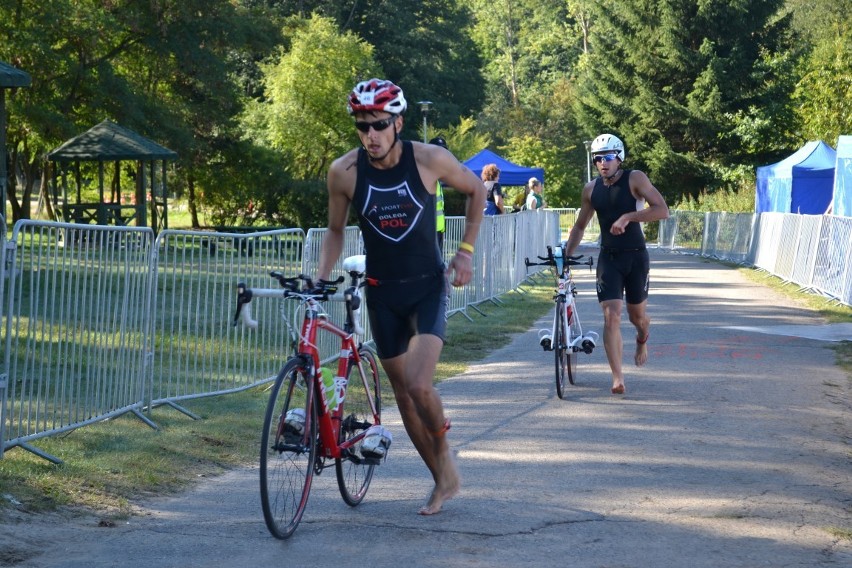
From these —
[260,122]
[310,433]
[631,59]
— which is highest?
[631,59]

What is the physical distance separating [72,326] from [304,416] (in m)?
2.53

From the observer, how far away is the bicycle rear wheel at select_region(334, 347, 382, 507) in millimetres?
6469

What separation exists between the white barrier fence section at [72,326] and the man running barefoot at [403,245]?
6.29 feet

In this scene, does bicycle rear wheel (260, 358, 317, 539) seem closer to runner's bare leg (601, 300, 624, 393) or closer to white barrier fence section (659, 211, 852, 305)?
runner's bare leg (601, 300, 624, 393)

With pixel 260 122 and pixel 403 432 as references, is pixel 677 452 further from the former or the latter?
pixel 260 122

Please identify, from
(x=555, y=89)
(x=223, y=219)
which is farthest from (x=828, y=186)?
(x=555, y=89)

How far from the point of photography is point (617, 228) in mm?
10430

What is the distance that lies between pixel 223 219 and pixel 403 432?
1490 inches

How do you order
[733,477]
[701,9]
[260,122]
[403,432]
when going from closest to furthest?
[733,477], [403,432], [260,122], [701,9]

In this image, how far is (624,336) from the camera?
49.8 feet

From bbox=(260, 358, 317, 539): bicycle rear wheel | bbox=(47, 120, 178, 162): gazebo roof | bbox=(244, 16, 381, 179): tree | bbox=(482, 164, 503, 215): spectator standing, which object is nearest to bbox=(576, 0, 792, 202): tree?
bbox=(244, 16, 381, 179): tree

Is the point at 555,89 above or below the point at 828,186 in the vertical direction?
above

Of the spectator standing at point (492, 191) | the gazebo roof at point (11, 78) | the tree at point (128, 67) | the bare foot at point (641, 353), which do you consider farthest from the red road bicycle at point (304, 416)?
the tree at point (128, 67)

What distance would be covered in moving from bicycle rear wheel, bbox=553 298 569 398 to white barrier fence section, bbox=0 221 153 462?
3.39 meters
